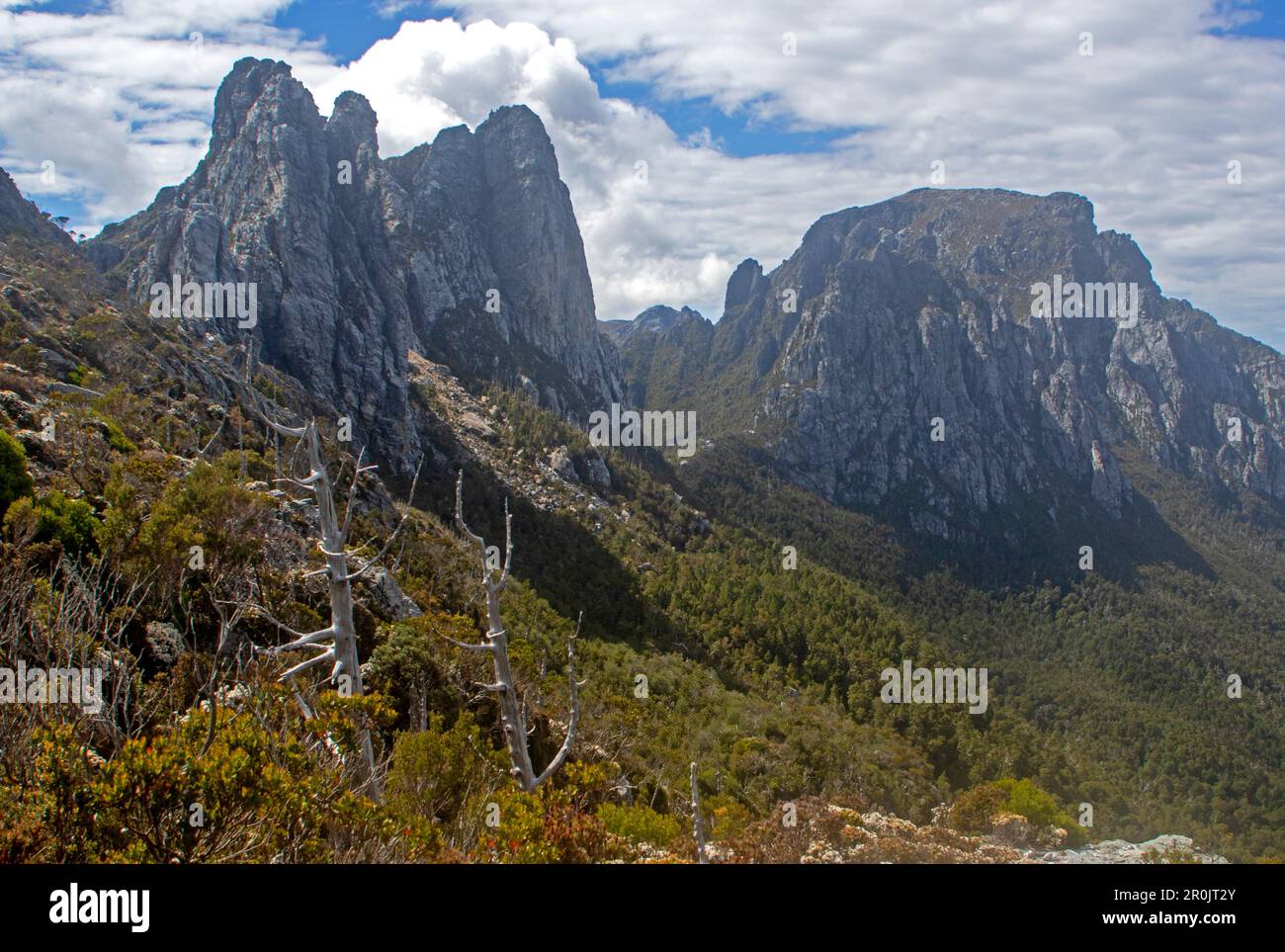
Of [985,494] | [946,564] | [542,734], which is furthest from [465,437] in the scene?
[985,494]

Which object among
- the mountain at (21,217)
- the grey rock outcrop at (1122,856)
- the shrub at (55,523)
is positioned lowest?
the grey rock outcrop at (1122,856)

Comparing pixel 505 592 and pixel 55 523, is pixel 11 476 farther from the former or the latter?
pixel 505 592

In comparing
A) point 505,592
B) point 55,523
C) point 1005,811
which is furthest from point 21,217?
point 1005,811

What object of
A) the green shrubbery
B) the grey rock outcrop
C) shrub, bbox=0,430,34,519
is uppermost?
shrub, bbox=0,430,34,519

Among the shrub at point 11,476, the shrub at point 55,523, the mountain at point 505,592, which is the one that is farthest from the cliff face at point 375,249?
the shrub at point 55,523

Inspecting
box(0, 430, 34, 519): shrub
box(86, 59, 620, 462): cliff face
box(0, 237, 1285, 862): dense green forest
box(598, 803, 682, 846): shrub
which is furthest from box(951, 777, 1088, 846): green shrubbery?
box(86, 59, 620, 462): cliff face

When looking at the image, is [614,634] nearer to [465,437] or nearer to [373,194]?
[465,437]

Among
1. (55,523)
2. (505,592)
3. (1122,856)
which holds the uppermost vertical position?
(55,523)

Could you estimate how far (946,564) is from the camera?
548ft

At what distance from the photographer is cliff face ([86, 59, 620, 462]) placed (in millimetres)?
88750

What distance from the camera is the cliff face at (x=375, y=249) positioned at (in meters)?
88.8

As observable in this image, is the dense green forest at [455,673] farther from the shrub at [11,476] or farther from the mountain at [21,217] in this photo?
the mountain at [21,217]

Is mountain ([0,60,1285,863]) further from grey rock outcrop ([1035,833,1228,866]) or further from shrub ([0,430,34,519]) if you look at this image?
grey rock outcrop ([1035,833,1228,866])

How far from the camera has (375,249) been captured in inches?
4798
